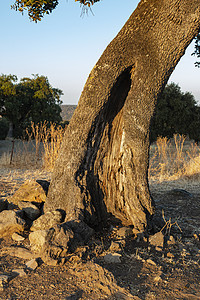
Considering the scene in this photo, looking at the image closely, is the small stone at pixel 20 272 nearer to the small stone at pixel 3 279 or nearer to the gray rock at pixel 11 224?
the small stone at pixel 3 279

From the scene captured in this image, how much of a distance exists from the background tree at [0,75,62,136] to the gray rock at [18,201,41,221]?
57.5ft

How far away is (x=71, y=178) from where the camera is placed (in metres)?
3.96

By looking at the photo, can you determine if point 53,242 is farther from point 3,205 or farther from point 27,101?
point 27,101

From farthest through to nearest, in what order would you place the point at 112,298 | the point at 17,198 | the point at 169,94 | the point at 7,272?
the point at 169,94
the point at 17,198
the point at 7,272
the point at 112,298

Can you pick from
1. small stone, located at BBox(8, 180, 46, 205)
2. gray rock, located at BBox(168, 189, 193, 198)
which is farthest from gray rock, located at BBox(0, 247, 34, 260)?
gray rock, located at BBox(168, 189, 193, 198)

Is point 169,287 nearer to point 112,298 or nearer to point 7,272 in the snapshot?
point 112,298

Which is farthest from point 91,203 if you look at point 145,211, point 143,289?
point 143,289

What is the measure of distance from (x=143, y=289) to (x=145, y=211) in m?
1.45

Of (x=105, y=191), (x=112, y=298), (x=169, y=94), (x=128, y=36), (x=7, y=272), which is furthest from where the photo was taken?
(x=169, y=94)

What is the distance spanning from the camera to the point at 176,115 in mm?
19969

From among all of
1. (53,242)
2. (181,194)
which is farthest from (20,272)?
(181,194)

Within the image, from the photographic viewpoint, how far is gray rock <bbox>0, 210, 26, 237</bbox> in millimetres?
3908

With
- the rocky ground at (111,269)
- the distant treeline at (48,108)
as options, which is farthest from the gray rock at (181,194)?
the distant treeline at (48,108)

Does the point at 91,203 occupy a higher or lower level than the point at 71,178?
lower
